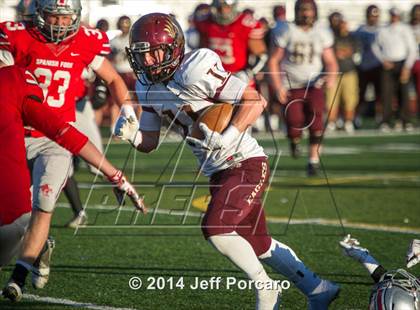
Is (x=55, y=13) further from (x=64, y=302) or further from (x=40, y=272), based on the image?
(x=64, y=302)

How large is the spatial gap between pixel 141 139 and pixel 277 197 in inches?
183

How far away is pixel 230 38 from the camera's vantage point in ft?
41.5

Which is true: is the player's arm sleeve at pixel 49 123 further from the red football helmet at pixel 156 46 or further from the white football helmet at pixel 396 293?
the white football helmet at pixel 396 293

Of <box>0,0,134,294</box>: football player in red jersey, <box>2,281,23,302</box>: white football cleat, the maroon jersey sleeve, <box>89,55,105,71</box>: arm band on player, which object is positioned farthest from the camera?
<box>89,55,105,71</box>: arm band on player

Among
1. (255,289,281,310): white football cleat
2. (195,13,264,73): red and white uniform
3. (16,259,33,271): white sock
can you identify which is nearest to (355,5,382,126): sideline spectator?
(195,13,264,73): red and white uniform

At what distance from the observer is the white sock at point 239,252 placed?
478cm

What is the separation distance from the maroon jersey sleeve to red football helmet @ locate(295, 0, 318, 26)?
7.48 meters

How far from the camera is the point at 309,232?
794 centimetres

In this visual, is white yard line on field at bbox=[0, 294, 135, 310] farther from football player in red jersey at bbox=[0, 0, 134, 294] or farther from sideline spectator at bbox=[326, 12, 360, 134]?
sideline spectator at bbox=[326, 12, 360, 134]

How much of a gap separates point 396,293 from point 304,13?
7997 mm

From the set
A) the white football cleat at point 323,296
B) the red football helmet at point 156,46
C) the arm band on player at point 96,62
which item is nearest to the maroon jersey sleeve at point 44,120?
the red football helmet at point 156,46

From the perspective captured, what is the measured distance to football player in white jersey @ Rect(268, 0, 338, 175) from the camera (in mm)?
11688

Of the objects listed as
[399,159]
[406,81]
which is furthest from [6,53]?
[406,81]

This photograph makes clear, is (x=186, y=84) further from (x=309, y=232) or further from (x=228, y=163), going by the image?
(x=309, y=232)
